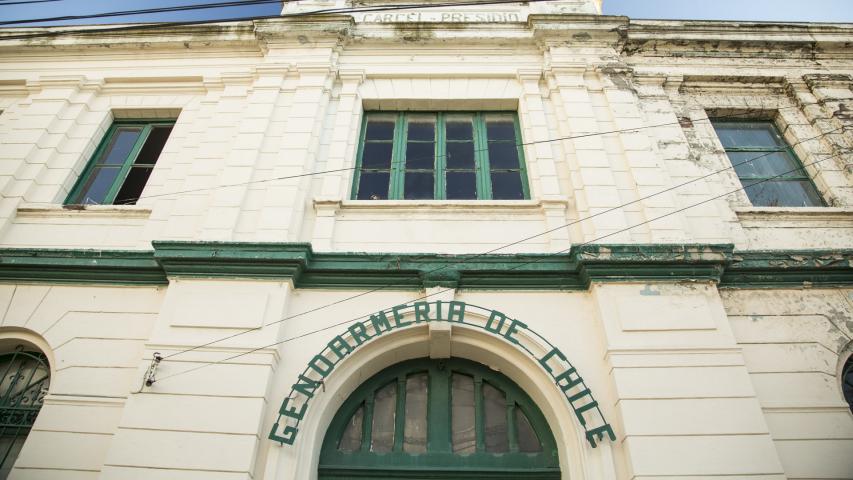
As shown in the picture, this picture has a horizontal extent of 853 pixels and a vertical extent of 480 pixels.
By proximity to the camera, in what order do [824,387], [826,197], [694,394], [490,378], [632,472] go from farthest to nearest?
[826,197] → [490,378] → [824,387] → [694,394] → [632,472]

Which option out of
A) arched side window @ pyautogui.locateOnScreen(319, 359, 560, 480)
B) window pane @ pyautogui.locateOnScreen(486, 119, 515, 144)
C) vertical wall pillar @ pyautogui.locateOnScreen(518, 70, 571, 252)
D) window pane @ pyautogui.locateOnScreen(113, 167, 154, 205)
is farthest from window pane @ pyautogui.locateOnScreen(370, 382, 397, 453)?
window pane @ pyautogui.locateOnScreen(113, 167, 154, 205)

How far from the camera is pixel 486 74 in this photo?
299 inches

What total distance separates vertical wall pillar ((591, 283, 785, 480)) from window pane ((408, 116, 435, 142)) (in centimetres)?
336

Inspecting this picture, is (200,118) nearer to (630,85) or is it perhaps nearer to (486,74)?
(486,74)

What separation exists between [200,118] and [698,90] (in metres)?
7.40

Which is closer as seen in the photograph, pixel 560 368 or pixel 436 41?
pixel 560 368

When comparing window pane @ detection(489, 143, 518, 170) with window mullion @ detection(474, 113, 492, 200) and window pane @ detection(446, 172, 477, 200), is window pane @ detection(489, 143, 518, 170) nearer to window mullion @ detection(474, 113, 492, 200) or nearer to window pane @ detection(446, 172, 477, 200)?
window mullion @ detection(474, 113, 492, 200)

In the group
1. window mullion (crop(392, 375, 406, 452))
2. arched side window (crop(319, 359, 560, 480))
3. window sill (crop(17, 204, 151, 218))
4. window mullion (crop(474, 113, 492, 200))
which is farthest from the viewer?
window mullion (crop(474, 113, 492, 200))

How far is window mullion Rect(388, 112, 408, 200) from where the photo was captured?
6.54 meters

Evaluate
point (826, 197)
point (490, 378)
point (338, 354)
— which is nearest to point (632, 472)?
point (490, 378)

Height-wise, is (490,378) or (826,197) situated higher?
(826,197)

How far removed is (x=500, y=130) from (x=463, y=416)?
13.5 ft

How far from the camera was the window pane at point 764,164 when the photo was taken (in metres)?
6.87

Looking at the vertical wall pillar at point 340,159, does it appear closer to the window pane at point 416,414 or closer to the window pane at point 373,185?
the window pane at point 373,185
